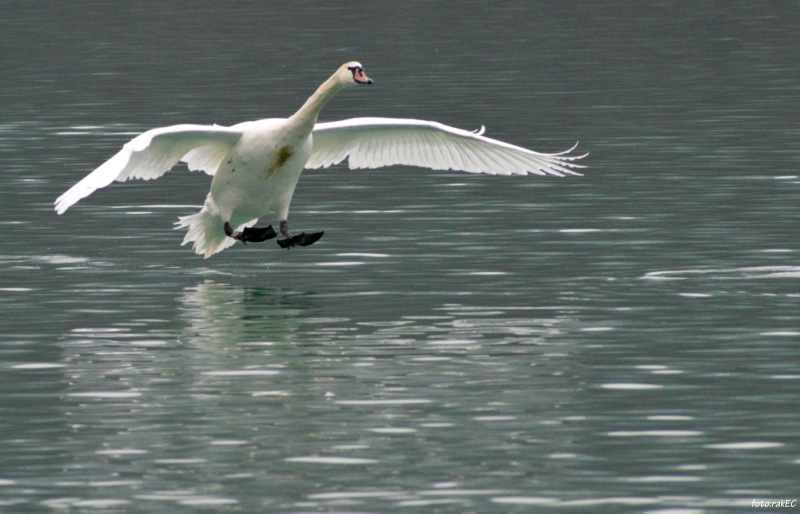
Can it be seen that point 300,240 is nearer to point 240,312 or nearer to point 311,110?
point 311,110

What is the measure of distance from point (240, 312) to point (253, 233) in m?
2.80

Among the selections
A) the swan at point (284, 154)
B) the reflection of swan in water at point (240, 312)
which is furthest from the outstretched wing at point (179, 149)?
the reflection of swan in water at point (240, 312)

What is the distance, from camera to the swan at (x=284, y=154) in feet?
71.5

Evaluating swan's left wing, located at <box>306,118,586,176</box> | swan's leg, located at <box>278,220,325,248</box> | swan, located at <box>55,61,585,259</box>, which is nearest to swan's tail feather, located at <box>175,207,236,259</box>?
swan, located at <box>55,61,585,259</box>

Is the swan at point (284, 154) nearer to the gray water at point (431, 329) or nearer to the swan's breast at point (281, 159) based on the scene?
the swan's breast at point (281, 159)

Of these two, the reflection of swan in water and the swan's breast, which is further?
the swan's breast

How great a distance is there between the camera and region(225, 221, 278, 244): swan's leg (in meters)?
22.3

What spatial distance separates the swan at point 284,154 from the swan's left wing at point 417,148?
12 mm

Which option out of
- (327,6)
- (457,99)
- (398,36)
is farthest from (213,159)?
(327,6)

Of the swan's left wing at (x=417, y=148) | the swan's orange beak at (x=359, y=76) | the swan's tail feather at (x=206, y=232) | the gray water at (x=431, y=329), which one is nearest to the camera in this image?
the gray water at (x=431, y=329)

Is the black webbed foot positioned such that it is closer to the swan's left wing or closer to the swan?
the swan

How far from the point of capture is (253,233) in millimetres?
22453

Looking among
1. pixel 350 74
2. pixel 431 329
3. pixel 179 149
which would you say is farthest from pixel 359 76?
pixel 431 329

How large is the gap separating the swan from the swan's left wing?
12 millimetres
